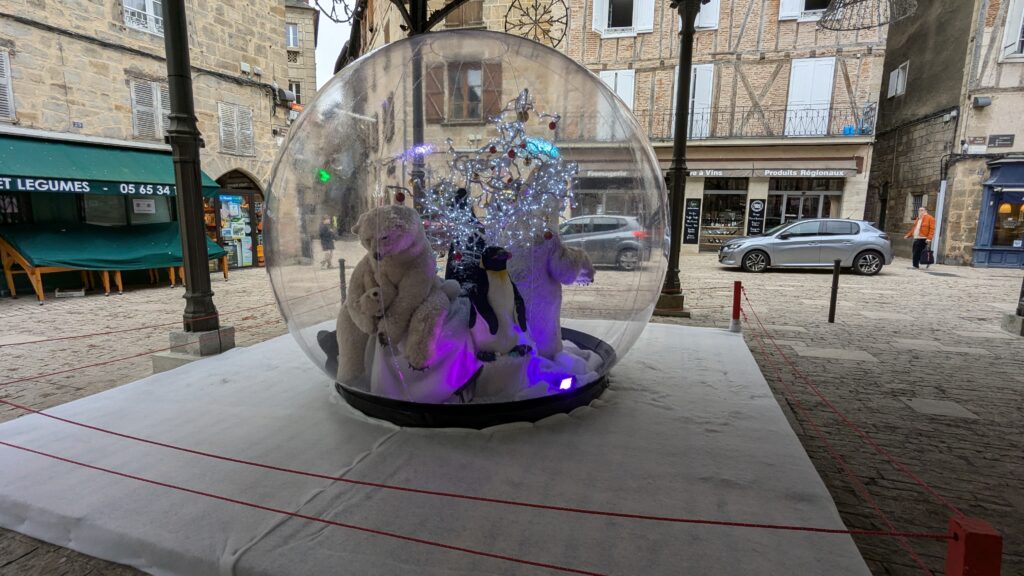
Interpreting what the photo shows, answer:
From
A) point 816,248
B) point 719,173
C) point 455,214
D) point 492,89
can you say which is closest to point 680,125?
point 492,89

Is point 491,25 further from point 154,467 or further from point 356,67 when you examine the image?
point 154,467

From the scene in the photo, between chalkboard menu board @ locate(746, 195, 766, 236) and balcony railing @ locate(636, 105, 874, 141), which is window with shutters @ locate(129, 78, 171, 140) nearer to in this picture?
balcony railing @ locate(636, 105, 874, 141)

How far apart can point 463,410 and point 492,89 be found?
2072mm

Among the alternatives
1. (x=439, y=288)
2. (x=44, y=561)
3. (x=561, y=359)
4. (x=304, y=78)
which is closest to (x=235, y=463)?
(x=44, y=561)

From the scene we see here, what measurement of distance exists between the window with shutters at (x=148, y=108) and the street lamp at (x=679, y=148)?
38.1ft

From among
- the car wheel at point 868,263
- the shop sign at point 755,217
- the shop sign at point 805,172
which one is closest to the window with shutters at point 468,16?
the shop sign at point 805,172

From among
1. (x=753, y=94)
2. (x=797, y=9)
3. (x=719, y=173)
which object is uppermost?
(x=797, y=9)

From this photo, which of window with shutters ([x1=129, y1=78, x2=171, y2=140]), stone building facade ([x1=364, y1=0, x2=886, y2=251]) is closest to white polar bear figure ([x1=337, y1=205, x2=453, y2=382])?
window with shutters ([x1=129, y1=78, x2=171, y2=140])

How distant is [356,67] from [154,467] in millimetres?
2684

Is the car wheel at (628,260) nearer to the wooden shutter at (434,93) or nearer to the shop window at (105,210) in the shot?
the wooden shutter at (434,93)

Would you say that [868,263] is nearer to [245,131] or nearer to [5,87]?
[245,131]

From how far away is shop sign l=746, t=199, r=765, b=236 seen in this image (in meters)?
17.7

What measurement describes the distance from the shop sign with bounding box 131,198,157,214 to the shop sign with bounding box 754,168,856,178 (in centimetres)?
1877

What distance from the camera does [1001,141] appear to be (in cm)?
1413
